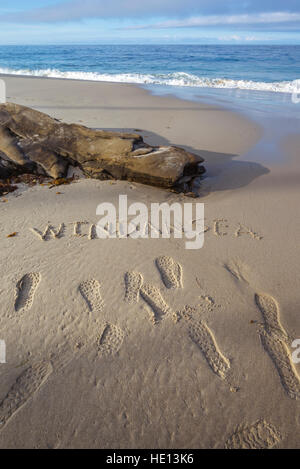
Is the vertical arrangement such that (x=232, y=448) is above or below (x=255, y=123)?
below

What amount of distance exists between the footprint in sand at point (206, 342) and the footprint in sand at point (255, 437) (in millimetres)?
291

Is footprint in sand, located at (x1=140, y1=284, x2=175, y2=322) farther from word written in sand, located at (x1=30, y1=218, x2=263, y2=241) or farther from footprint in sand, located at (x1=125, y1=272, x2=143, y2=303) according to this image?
word written in sand, located at (x1=30, y1=218, x2=263, y2=241)

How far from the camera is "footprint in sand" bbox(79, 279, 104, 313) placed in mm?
2197

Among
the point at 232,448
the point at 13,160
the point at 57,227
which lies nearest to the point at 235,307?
the point at 232,448

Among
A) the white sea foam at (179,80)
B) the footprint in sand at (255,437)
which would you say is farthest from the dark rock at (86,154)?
the white sea foam at (179,80)

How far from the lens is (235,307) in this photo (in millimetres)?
2209

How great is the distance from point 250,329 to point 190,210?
166 cm

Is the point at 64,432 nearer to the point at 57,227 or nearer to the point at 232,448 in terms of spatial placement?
the point at 232,448

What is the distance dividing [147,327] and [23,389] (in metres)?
0.86

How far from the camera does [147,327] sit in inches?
81.2

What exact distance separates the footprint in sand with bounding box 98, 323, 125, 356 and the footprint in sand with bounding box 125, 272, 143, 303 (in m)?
0.28

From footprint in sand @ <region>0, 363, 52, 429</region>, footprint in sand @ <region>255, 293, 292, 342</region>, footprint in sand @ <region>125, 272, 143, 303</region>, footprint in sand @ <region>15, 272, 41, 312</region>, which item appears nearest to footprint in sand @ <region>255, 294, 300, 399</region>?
footprint in sand @ <region>255, 293, 292, 342</region>

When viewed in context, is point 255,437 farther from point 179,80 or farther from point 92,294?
point 179,80

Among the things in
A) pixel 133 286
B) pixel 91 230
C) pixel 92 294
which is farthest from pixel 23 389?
pixel 91 230
